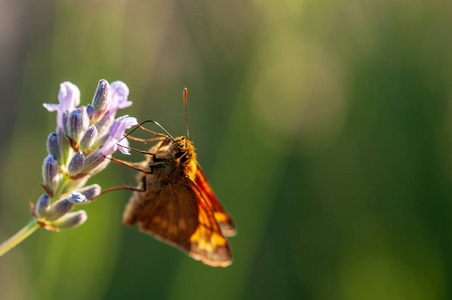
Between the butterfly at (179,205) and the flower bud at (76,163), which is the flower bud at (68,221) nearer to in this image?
the flower bud at (76,163)

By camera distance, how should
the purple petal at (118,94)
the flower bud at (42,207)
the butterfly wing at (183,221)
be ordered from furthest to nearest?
the butterfly wing at (183,221)
the purple petal at (118,94)
the flower bud at (42,207)

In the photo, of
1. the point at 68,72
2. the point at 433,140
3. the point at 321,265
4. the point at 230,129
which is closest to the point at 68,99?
the point at 68,72

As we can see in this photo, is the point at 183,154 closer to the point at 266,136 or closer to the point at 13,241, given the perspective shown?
the point at 13,241

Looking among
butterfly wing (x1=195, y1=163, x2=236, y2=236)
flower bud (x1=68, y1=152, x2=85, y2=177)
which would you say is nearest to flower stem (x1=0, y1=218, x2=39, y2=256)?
flower bud (x1=68, y1=152, x2=85, y2=177)

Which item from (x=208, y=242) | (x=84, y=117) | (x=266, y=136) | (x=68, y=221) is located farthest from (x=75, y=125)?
(x=266, y=136)

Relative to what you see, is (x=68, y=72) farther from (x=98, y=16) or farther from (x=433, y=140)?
(x=433, y=140)

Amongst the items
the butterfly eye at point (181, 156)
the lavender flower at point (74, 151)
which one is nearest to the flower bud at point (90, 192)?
the lavender flower at point (74, 151)
